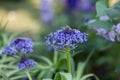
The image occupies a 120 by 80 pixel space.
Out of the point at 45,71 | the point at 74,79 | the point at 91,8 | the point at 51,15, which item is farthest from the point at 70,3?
the point at 74,79

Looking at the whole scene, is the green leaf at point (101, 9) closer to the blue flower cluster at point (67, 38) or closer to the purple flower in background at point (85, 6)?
the blue flower cluster at point (67, 38)

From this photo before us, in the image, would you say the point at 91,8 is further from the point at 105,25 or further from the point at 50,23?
the point at 105,25

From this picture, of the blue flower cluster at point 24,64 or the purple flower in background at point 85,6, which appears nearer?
the blue flower cluster at point 24,64

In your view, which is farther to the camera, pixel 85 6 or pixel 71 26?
pixel 85 6

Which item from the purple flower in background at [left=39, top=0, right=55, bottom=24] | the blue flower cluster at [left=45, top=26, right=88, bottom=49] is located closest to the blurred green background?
the purple flower in background at [left=39, top=0, right=55, bottom=24]

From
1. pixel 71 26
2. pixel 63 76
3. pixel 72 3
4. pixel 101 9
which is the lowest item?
pixel 63 76

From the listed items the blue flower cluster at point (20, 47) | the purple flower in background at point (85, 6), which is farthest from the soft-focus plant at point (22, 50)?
the purple flower in background at point (85, 6)

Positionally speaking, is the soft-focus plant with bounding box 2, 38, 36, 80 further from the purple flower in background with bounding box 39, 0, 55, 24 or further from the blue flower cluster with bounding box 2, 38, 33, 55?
the purple flower in background with bounding box 39, 0, 55, 24

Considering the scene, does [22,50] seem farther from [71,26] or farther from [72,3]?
[72,3]

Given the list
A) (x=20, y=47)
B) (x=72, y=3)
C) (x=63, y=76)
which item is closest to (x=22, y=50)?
(x=20, y=47)

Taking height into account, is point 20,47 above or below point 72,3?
below

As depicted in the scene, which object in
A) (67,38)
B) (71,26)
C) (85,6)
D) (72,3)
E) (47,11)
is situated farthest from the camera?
(47,11)

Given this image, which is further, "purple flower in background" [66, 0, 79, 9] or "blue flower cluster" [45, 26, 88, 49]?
"purple flower in background" [66, 0, 79, 9]
